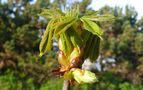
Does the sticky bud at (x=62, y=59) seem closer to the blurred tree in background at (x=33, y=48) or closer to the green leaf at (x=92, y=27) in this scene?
the green leaf at (x=92, y=27)

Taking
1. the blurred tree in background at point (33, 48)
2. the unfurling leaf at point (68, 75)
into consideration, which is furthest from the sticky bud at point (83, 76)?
the blurred tree in background at point (33, 48)

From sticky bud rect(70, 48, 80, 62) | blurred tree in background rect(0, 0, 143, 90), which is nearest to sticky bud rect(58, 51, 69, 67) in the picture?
sticky bud rect(70, 48, 80, 62)

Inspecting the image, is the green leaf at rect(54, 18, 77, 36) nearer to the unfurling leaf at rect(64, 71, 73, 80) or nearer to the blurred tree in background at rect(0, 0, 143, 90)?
the unfurling leaf at rect(64, 71, 73, 80)

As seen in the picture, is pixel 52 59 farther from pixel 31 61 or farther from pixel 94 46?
pixel 94 46

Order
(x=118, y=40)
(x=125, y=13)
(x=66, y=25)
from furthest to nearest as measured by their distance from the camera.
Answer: (x=125, y=13), (x=118, y=40), (x=66, y=25)

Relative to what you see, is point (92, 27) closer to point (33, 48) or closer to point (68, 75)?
point (68, 75)

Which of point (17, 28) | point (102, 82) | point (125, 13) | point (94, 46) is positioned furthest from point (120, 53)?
point (94, 46)

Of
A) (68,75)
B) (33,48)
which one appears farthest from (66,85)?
(33,48)
